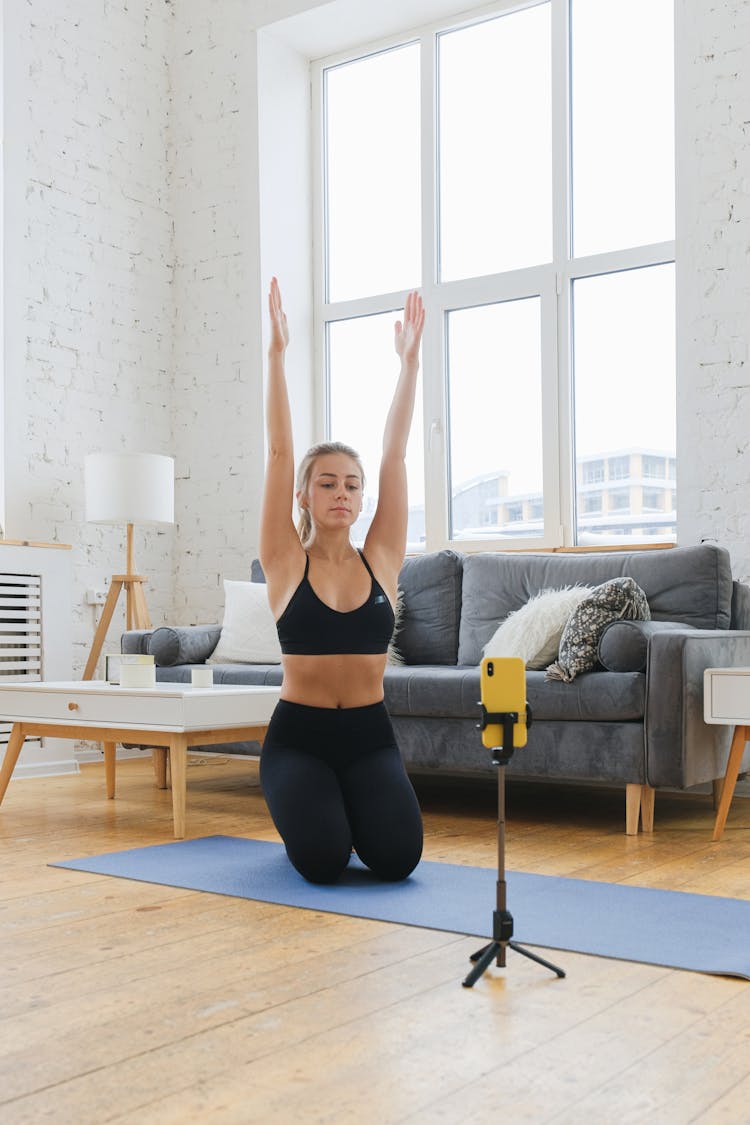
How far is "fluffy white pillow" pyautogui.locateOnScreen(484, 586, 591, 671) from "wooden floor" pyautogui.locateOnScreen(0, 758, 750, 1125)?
1034 mm

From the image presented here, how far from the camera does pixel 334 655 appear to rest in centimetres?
281

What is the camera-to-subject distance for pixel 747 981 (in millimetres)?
1979

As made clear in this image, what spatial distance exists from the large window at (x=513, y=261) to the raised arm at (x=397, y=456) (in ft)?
7.20

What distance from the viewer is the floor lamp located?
513 centimetres

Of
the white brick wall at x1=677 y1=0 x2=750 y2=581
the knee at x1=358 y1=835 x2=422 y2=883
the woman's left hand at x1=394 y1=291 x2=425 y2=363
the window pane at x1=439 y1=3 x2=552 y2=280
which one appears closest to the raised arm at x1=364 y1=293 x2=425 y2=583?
the woman's left hand at x1=394 y1=291 x2=425 y2=363

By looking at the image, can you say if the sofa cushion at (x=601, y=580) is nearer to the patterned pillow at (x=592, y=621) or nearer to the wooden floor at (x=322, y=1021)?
the patterned pillow at (x=592, y=621)

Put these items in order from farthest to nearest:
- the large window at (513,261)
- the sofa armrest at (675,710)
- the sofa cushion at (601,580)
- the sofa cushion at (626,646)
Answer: the large window at (513,261) < the sofa cushion at (601,580) < the sofa cushion at (626,646) < the sofa armrest at (675,710)

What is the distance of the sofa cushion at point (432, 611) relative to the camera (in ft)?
15.0

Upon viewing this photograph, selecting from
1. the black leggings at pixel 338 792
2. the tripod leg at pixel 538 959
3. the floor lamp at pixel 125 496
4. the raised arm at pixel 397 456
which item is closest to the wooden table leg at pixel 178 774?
the black leggings at pixel 338 792

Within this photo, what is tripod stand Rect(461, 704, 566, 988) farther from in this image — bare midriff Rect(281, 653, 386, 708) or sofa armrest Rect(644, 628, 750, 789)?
sofa armrest Rect(644, 628, 750, 789)

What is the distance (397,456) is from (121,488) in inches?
101

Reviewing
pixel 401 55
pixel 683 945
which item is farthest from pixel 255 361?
pixel 683 945

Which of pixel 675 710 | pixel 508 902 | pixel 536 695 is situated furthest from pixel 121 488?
pixel 508 902

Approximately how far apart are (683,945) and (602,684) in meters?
1.37
